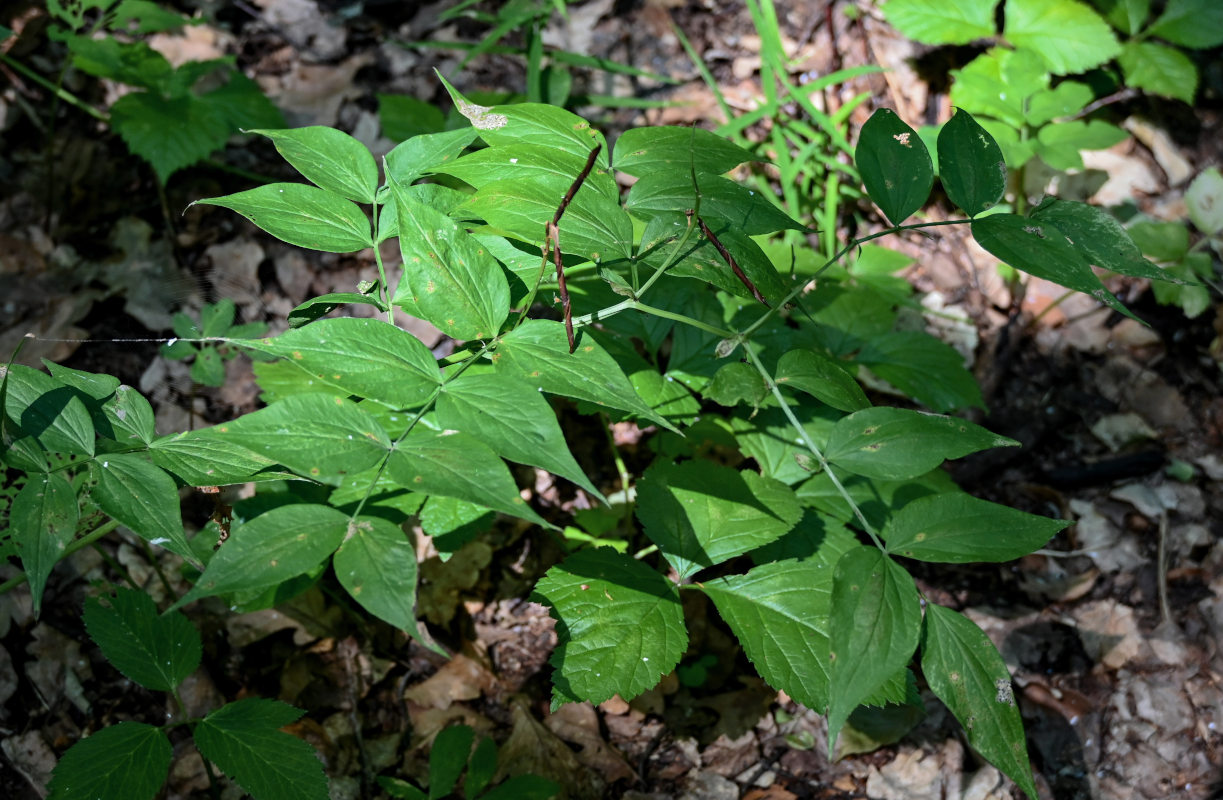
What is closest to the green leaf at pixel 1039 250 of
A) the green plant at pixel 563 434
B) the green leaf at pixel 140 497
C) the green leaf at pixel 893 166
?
the green plant at pixel 563 434

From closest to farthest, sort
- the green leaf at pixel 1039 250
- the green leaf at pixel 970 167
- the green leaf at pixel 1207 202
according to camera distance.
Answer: the green leaf at pixel 1039 250, the green leaf at pixel 970 167, the green leaf at pixel 1207 202

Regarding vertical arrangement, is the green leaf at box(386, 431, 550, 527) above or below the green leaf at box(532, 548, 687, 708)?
above

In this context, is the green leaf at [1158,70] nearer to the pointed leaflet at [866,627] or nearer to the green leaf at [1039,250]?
the green leaf at [1039,250]

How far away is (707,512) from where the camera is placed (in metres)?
1.66

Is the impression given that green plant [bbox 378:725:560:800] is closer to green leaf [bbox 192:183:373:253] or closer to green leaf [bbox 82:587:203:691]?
green leaf [bbox 82:587:203:691]

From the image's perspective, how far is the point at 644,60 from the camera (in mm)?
3568

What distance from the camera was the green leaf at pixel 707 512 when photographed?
1.60 meters

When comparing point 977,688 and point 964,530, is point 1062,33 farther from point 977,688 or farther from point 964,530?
point 977,688

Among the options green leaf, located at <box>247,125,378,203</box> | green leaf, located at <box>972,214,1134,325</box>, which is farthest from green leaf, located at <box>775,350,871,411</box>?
green leaf, located at <box>247,125,378,203</box>

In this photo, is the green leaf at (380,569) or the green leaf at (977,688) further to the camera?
the green leaf at (977,688)

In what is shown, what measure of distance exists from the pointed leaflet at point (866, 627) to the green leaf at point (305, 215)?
37.1 inches

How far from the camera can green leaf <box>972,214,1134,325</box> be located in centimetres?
126

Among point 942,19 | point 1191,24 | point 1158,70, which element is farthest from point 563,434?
point 1191,24

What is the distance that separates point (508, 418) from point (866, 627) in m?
0.55
